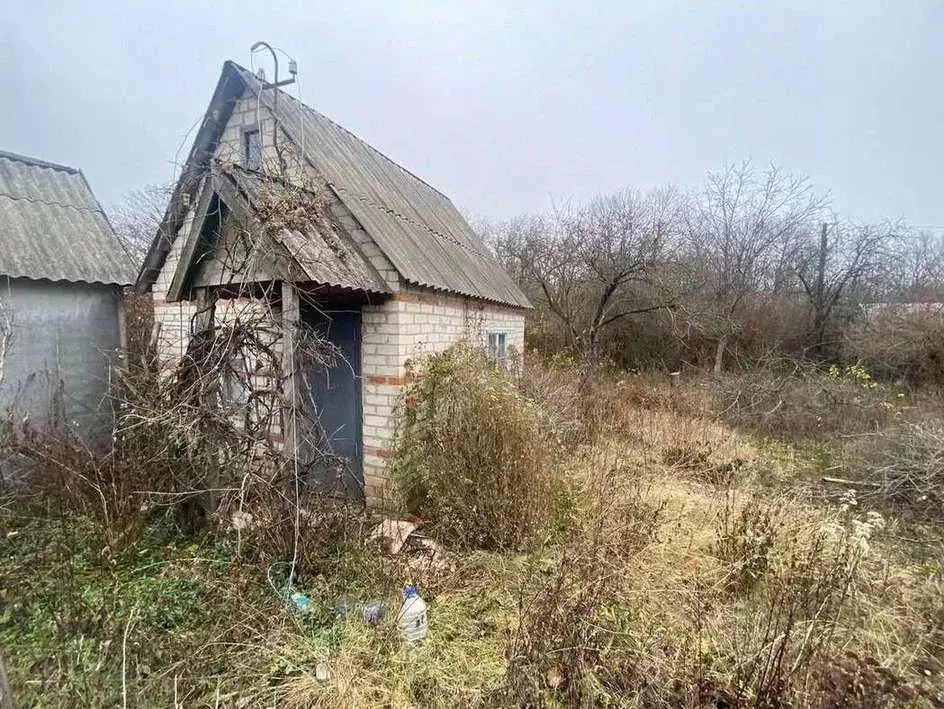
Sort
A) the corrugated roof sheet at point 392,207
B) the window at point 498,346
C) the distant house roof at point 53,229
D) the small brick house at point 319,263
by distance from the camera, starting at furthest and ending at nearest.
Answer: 1. the window at point 498,346
2. the distant house roof at point 53,229
3. the corrugated roof sheet at point 392,207
4. the small brick house at point 319,263

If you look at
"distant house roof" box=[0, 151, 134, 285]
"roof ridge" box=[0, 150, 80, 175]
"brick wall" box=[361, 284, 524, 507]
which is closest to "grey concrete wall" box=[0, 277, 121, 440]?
"distant house roof" box=[0, 151, 134, 285]

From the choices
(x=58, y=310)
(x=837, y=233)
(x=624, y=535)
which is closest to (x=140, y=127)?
(x=58, y=310)

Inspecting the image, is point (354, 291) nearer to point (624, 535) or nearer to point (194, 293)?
point (194, 293)

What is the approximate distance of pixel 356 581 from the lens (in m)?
3.77

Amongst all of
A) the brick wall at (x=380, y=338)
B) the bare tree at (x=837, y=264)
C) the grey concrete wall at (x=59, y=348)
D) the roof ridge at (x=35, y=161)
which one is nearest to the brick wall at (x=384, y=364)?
the brick wall at (x=380, y=338)

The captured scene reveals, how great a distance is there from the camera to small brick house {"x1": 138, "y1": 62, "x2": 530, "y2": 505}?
4363mm

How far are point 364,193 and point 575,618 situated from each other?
257 inches

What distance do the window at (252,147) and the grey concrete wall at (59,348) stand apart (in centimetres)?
324

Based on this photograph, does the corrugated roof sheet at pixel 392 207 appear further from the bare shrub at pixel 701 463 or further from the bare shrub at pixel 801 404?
the bare shrub at pixel 801 404

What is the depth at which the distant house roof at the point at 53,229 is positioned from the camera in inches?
254

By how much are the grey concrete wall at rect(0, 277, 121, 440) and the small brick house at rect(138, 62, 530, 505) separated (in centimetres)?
81

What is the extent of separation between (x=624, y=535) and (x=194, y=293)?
5204 millimetres

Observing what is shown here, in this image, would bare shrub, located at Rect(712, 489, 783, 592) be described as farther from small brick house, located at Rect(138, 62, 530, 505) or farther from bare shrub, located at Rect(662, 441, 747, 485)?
small brick house, located at Rect(138, 62, 530, 505)

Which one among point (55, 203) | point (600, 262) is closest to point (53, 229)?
point (55, 203)
